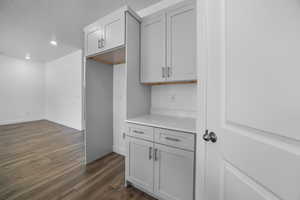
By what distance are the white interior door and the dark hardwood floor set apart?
49.2 inches

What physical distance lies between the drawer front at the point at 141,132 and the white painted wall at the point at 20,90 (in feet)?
19.9

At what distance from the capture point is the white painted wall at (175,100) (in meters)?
1.72

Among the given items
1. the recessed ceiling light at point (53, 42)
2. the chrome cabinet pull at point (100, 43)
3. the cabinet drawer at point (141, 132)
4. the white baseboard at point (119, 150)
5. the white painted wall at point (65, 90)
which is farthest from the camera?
the white painted wall at point (65, 90)

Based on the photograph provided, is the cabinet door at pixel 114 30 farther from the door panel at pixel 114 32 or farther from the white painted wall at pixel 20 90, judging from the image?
the white painted wall at pixel 20 90

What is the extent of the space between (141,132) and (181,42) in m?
1.24

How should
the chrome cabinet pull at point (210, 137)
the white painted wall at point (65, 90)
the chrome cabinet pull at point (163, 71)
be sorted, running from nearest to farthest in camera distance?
1. the chrome cabinet pull at point (210, 137)
2. the chrome cabinet pull at point (163, 71)
3. the white painted wall at point (65, 90)

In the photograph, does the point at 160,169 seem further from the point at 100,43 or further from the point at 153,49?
the point at 100,43

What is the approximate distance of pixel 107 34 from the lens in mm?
1769

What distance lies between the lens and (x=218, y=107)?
31.6 inches

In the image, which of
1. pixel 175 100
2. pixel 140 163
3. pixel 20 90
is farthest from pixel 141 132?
pixel 20 90

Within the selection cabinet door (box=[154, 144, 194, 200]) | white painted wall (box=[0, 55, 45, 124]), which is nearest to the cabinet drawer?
cabinet door (box=[154, 144, 194, 200])

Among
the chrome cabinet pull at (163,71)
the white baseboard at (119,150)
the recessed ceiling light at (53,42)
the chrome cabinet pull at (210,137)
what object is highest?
the recessed ceiling light at (53,42)

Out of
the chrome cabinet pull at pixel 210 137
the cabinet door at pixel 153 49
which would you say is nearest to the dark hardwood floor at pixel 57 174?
the chrome cabinet pull at pixel 210 137

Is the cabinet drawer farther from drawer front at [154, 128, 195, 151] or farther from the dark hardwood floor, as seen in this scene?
the dark hardwood floor
